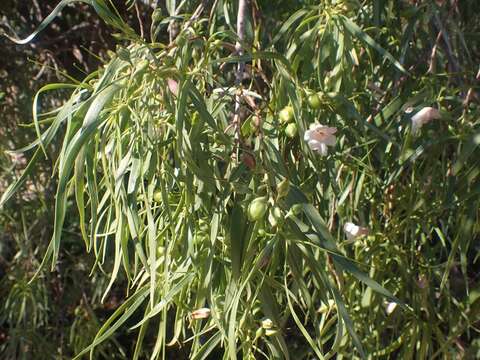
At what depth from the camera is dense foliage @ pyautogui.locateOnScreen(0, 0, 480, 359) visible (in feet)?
2.92

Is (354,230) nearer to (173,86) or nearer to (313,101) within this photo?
(313,101)

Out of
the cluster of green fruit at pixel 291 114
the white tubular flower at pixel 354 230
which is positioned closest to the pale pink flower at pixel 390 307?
the white tubular flower at pixel 354 230

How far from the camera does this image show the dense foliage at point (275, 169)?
35.0 inches

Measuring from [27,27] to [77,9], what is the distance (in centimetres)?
13

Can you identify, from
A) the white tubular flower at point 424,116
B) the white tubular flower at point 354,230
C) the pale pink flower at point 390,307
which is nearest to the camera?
the white tubular flower at point 424,116

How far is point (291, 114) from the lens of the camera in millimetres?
1013

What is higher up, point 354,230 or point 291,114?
point 291,114

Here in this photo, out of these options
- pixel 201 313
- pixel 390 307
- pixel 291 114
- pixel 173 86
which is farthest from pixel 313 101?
pixel 390 307

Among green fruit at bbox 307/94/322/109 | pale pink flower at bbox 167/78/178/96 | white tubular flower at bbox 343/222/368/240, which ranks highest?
pale pink flower at bbox 167/78/178/96

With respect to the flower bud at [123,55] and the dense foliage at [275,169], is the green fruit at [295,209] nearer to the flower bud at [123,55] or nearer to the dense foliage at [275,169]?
the dense foliage at [275,169]

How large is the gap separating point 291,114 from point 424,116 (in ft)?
0.81

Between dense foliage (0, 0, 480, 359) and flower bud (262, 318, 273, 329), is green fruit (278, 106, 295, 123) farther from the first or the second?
flower bud (262, 318, 273, 329)

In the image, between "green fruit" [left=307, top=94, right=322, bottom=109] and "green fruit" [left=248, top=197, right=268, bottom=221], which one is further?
"green fruit" [left=307, top=94, right=322, bottom=109]

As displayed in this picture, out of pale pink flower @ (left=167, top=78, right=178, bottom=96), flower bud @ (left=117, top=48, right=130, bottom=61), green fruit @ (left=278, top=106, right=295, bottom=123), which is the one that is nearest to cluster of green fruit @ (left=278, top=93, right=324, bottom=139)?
green fruit @ (left=278, top=106, right=295, bottom=123)
